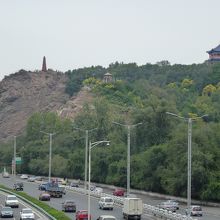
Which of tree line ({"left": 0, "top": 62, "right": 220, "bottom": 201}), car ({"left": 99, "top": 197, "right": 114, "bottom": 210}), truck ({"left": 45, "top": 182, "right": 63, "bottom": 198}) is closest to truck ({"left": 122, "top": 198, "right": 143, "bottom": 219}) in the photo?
car ({"left": 99, "top": 197, "right": 114, "bottom": 210})

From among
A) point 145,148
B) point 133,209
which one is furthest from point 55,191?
point 133,209

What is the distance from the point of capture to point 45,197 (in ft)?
277

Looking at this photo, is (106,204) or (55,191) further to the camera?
(55,191)

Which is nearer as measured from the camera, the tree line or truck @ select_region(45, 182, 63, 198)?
the tree line

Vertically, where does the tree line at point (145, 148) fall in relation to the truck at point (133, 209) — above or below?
above

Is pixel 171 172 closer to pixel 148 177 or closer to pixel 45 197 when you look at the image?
pixel 148 177

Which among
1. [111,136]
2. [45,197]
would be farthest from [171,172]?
[111,136]

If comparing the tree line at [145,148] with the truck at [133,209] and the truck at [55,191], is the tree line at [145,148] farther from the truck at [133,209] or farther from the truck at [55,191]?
the truck at [133,209]

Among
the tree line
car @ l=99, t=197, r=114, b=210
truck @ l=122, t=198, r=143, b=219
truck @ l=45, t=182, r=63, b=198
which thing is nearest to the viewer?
truck @ l=122, t=198, r=143, b=219

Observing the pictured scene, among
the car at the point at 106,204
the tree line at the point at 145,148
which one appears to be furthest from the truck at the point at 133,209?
the tree line at the point at 145,148

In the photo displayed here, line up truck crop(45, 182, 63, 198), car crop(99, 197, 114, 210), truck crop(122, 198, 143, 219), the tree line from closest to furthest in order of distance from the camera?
truck crop(122, 198, 143, 219) < car crop(99, 197, 114, 210) < the tree line < truck crop(45, 182, 63, 198)

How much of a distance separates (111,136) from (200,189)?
4427 cm

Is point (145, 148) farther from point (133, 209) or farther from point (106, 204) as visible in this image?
point (133, 209)

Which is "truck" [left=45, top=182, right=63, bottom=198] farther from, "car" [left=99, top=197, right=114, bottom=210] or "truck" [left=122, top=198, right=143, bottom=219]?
"truck" [left=122, top=198, right=143, bottom=219]
